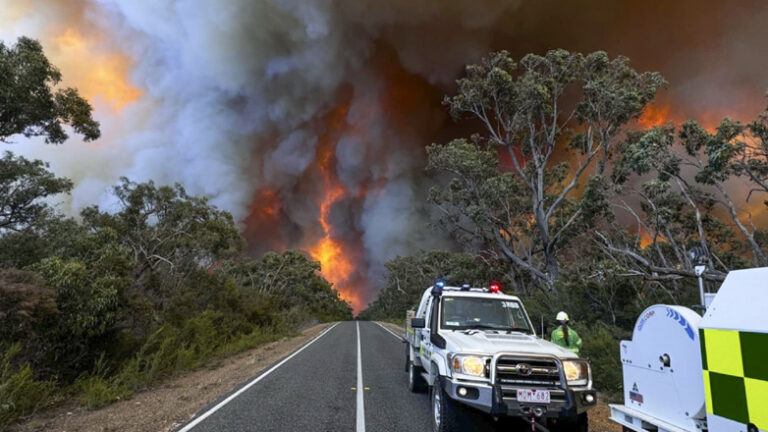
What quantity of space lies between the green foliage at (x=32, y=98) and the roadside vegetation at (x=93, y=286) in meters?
0.03

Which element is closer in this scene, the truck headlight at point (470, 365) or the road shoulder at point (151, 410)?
the truck headlight at point (470, 365)

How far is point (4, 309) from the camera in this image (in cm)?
793

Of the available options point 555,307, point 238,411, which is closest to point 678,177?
point 555,307

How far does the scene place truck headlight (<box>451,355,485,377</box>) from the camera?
16.9 feet

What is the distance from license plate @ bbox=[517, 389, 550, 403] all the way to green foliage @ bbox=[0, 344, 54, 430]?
7.99 m

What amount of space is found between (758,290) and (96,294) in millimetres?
11792

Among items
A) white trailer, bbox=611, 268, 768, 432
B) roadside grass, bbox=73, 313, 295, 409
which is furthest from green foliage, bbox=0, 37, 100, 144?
white trailer, bbox=611, 268, 768, 432

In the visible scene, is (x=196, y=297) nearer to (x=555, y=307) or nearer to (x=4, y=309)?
(x=4, y=309)

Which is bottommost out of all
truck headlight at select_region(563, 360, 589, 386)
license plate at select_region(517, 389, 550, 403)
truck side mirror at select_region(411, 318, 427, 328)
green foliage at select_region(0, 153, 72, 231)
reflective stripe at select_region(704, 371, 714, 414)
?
license plate at select_region(517, 389, 550, 403)

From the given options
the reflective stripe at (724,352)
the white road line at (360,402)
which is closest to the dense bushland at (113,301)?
the white road line at (360,402)

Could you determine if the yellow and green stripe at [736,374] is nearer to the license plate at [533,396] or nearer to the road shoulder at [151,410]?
the license plate at [533,396]

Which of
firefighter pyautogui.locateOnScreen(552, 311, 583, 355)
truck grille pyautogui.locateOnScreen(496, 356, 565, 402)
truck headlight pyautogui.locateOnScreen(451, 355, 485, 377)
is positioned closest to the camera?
truck grille pyautogui.locateOnScreen(496, 356, 565, 402)

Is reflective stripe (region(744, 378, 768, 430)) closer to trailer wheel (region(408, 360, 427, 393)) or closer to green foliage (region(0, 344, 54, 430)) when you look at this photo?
trailer wheel (region(408, 360, 427, 393))

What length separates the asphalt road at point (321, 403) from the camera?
21.4 ft
